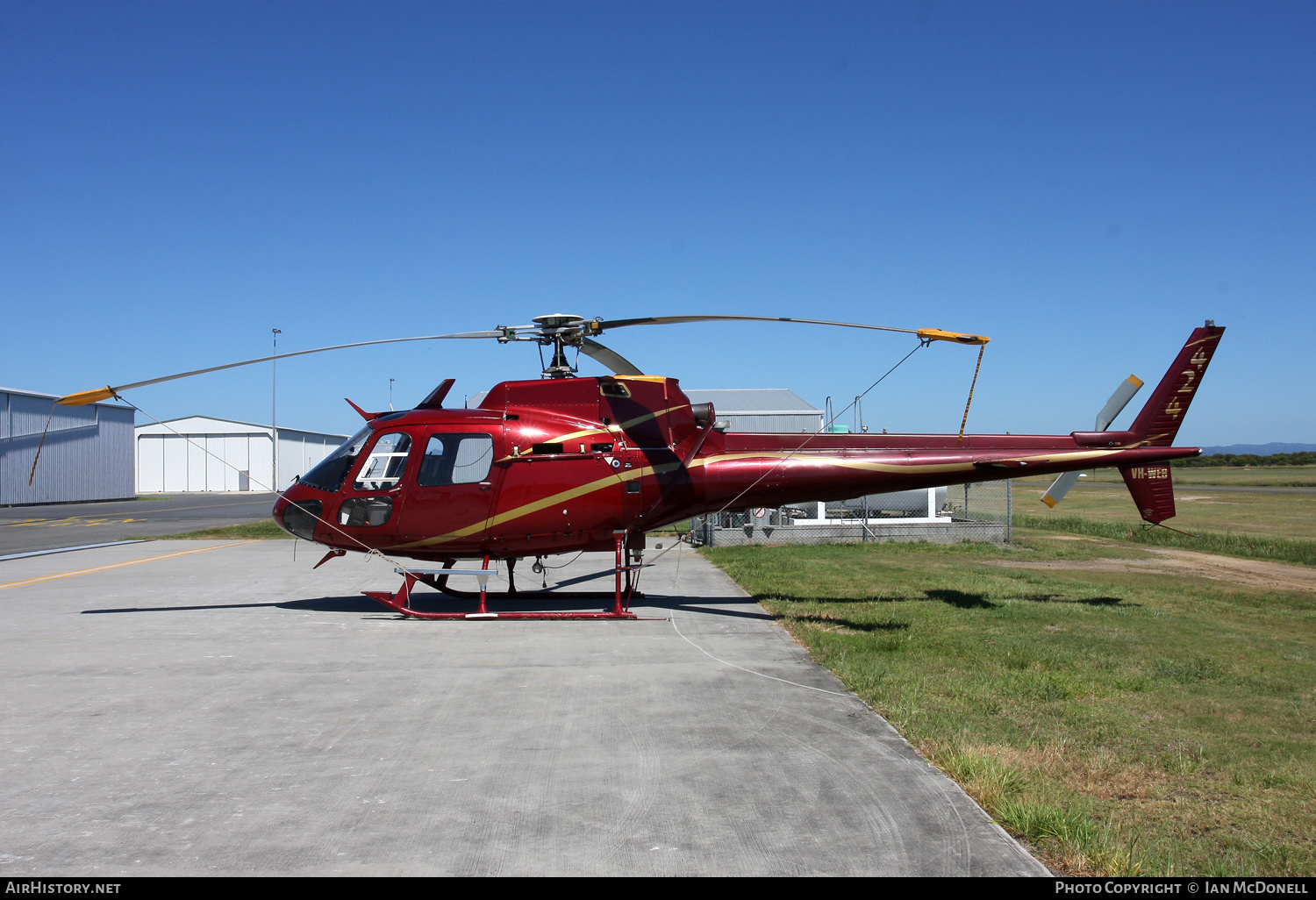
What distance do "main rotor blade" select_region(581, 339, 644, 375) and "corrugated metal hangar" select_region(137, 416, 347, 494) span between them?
64.0 metres

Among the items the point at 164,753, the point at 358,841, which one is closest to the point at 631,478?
the point at 164,753

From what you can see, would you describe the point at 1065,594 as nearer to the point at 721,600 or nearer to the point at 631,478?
the point at 721,600

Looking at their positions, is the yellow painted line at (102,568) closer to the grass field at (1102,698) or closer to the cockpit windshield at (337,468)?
the cockpit windshield at (337,468)

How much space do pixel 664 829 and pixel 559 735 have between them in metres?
1.77

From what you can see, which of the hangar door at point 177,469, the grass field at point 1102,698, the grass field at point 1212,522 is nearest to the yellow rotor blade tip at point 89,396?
the grass field at point 1102,698

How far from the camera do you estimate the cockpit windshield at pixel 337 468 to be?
1071 centimetres

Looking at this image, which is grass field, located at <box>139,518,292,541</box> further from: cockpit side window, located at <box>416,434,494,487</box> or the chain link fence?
cockpit side window, located at <box>416,434,494,487</box>

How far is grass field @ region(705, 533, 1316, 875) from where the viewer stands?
13.9ft

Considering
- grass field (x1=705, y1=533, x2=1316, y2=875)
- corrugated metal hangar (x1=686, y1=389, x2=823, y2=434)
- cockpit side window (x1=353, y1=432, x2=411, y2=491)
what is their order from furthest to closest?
corrugated metal hangar (x1=686, y1=389, x2=823, y2=434) < cockpit side window (x1=353, y1=432, x2=411, y2=491) < grass field (x1=705, y1=533, x2=1316, y2=875)

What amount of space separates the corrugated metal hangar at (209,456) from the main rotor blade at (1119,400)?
6674 cm

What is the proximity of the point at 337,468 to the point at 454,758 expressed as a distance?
6284 millimetres

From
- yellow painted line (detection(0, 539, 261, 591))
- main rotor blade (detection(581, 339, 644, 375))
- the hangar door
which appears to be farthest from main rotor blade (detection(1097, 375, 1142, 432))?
the hangar door

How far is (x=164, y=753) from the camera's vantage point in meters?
5.52

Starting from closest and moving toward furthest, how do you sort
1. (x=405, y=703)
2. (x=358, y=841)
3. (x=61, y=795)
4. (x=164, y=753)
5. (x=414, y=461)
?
(x=358, y=841) < (x=61, y=795) < (x=164, y=753) < (x=405, y=703) < (x=414, y=461)
